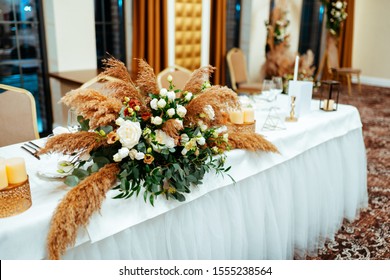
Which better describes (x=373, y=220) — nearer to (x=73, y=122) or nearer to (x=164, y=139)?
(x=164, y=139)

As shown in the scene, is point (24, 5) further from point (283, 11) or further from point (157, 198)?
point (283, 11)

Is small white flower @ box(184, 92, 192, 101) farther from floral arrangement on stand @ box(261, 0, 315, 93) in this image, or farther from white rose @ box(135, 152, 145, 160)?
floral arrangement on stand @ box(261, 0, 315, 93)

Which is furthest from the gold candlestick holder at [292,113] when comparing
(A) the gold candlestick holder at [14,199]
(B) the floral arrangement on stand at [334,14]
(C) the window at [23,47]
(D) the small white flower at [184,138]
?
(B) the floral arrangement on stand at [334,14]

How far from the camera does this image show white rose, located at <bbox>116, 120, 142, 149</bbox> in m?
1.41

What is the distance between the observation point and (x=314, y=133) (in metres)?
2.41

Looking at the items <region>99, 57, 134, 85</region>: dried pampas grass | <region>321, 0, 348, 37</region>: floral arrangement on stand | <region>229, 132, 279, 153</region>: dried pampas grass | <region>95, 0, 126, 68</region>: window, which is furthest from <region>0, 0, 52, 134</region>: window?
<region>321, 0, 348, 37</region>: floral arrangement on stand

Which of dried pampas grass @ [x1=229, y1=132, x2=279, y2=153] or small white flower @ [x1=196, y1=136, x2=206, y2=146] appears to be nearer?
small white flower @ [x1=196, y1=136, x2=206, y2=146]

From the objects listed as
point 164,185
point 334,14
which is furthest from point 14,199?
point 334,14

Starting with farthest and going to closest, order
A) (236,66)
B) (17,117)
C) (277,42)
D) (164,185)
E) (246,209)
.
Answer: (277,42) → (236,66) → (17,117) → (246,209) → (164,185)

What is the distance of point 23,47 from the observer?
4.16m

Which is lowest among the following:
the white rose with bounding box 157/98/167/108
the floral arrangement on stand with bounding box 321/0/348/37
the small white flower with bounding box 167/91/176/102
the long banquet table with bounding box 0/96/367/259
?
the long banquet table with bounding box 0/96/367/259

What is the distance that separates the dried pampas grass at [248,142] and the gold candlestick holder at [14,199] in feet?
3.11

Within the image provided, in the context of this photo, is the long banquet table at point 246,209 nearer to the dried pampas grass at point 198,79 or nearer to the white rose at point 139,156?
the white rose at point 139,156

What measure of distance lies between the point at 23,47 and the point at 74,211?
11.0ft
